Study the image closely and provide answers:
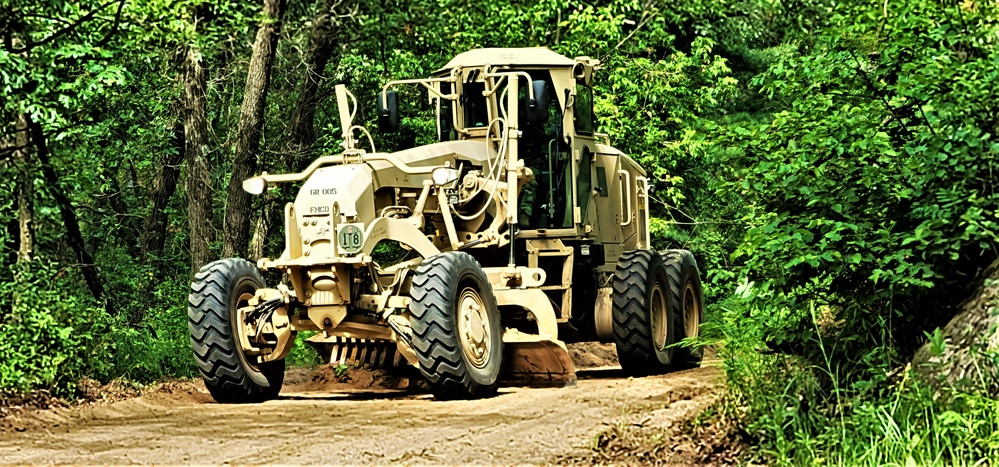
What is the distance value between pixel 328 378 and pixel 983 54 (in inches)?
333

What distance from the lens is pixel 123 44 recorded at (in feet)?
43.5

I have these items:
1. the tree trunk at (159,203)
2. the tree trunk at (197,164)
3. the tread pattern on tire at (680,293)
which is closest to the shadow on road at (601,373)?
the tread pattern on tire at (680,293)

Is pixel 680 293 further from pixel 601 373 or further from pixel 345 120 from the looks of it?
pixel 345 120

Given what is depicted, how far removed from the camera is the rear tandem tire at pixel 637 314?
1410cm

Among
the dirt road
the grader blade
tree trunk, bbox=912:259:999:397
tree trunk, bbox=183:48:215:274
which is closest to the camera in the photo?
tree trunk, bbox=912:259:999:397

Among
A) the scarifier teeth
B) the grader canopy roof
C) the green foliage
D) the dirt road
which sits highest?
the grader canopy roof

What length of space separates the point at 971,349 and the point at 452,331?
196 inches

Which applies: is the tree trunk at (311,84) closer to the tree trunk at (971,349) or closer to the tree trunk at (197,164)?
the tree trunk at (197,164)

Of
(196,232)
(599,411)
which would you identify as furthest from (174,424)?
(196,232)

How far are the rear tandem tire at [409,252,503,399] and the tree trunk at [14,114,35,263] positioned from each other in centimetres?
367

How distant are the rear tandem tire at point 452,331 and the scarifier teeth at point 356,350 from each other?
960mm

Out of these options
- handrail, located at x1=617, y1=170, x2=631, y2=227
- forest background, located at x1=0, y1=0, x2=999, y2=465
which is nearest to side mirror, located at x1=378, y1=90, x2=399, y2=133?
forest background, located at x1=0, y1=0, x2=999, y2=465

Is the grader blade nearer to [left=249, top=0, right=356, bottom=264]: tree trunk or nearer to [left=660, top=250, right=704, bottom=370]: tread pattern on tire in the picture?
[left=660, top=250, right=704, bottom=370]: tread pattern on tire

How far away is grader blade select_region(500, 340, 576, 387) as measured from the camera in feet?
40.8
